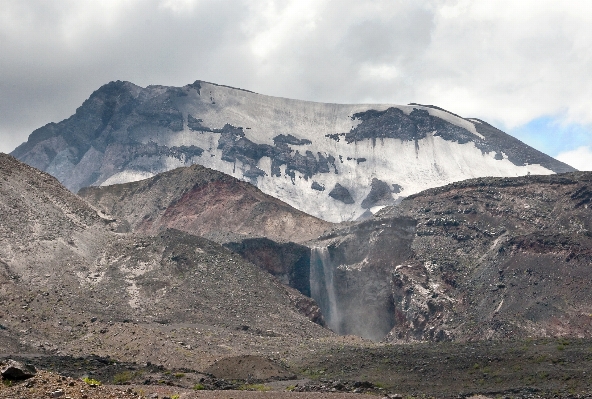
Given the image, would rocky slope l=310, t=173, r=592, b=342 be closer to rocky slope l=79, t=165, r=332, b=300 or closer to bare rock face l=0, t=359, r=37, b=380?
rocky slope l=79, t=165, r=332, b=300

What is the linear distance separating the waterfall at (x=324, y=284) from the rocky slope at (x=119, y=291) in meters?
17.3

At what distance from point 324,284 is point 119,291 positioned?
1601 inches

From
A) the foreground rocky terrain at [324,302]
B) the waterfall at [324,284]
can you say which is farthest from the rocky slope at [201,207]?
the foreground rocky terrain at [324,302]

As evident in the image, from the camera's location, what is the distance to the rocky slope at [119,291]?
68.3 meters

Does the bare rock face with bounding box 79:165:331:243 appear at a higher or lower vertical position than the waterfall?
higher

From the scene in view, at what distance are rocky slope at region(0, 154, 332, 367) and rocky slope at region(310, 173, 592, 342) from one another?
14.6 metres

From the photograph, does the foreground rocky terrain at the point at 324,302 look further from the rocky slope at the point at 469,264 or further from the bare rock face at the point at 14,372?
the bare rock face at the point at 14,372

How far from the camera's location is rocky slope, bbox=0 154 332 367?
6831 centimetres

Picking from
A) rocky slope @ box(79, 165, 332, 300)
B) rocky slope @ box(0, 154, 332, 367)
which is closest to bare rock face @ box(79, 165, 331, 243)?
rocky slope @ box(79, 165, 332, 300)

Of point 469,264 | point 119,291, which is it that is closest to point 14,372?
point 119,291

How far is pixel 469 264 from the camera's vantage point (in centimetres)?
10525

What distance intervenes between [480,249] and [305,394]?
6875cm

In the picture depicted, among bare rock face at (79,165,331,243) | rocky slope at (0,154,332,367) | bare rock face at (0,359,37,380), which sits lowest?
bare rock face at (0,359,37,380)

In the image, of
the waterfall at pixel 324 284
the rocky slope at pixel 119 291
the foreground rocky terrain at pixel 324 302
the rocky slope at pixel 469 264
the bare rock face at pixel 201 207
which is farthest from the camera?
the bare rock face at pixel 201 207
